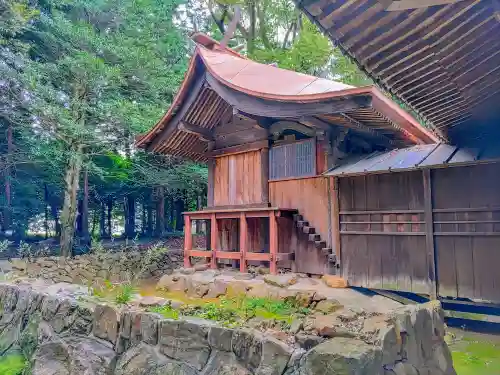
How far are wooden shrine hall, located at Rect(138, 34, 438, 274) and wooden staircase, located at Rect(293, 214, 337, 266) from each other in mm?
20

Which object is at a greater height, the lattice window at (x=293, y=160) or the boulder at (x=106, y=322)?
the lattice window at (x=293, y=160)

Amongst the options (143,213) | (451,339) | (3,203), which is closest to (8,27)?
(3,203)

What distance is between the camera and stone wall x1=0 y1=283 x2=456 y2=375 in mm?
Answer: 2830

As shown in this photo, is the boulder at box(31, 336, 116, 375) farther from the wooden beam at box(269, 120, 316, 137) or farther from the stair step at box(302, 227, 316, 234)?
the wooden beam at box(269, 120, 316, 137)

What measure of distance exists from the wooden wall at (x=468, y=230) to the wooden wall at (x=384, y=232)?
0.91 ft

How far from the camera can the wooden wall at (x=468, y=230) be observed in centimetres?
557

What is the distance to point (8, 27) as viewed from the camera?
10.5 meters

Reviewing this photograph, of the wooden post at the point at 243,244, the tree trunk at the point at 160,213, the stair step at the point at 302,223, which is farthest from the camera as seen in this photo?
the tree trunk at the point at 160,213

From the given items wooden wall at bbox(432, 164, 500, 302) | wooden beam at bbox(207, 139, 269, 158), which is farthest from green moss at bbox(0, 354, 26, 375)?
wooden wall at bbox(432, 164, 500, 302)

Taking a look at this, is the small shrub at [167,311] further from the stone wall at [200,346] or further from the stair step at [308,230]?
the stair step at [308,230]

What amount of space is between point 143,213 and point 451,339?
2107 cm

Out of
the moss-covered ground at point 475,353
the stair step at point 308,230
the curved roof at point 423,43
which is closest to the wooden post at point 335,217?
the stair step at point 308,230

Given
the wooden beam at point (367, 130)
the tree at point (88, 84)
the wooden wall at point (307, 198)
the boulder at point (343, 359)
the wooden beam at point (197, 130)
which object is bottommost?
the boulder at point (343, 359)

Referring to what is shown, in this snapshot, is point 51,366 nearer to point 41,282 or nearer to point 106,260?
point 41,282
